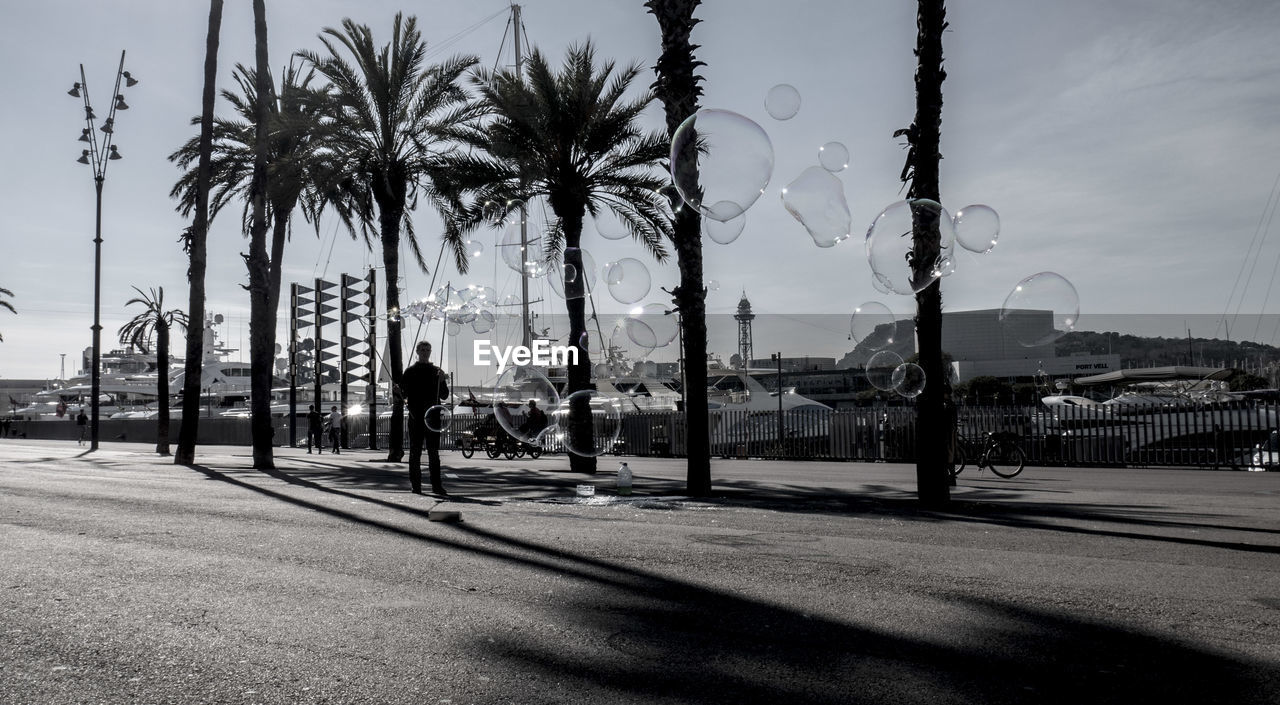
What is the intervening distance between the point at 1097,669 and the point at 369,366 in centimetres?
3051

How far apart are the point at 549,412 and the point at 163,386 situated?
50.9 feet

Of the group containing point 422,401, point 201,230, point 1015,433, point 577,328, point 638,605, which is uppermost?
point 201,230

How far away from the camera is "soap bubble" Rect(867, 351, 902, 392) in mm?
17266

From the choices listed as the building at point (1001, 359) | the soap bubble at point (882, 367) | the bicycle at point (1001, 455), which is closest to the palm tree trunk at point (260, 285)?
the soap bubble at point (882, 367)

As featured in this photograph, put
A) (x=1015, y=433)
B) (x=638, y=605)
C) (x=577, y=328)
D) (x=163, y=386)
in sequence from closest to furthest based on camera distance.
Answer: (x=638, y=605)
(x=1015, y=433)
(x=577, y=328)
(x=163, y=386)

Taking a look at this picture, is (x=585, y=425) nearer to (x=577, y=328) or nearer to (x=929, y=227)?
(x=577, y=328)

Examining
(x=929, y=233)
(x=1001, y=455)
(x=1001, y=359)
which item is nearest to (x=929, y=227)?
(x=929, y=233)

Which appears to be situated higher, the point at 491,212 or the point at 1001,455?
the point at 491,212

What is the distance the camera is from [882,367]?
17531 millimetres

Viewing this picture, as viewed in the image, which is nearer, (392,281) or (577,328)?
(577,328)

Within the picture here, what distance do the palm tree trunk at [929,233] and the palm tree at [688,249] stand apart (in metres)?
2.85

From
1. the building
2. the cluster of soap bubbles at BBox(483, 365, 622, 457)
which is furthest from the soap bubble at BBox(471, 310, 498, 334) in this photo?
the building

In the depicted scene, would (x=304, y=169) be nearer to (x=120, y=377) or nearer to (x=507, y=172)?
(x=507, y=172)

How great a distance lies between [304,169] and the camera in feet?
78.8
